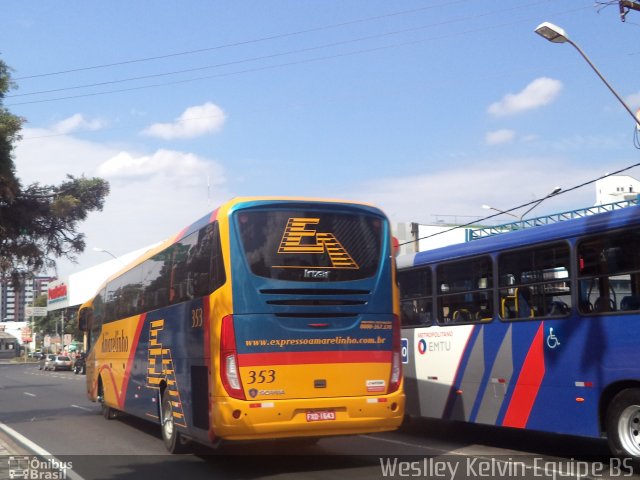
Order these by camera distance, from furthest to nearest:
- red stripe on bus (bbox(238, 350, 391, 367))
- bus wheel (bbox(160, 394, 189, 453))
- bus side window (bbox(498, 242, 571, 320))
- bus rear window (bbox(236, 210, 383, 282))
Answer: bus wheel (bbox(160, 394, 189, 453)) < bus side window (bbox(498, 242, 571, 320)) < bus rear window (bbox(236, 210, 383, 282)) < red stripe on bus (bbox(238, 350, 391, 367))

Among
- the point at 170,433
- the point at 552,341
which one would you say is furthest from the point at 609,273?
the point at 170,433

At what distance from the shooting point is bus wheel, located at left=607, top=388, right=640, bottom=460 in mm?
8594

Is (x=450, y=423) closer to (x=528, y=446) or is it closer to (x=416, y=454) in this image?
(x=528, y=446)

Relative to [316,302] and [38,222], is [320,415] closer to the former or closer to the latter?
[316,302]

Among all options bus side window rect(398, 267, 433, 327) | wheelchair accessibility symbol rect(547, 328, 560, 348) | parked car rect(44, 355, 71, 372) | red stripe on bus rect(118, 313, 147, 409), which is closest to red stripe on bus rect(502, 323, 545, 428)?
wheelchair accessibility symbol rect(547, 328, 560, 348)

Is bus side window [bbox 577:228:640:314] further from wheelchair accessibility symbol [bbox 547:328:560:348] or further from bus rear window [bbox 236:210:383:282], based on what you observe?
bus rear window [bbox 236:210:383:282]

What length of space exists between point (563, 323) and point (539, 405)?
1.20m

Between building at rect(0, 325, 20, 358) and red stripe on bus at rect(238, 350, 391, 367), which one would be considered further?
building at rect(0, 325, 20, 358)

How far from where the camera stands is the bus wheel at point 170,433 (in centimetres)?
1080

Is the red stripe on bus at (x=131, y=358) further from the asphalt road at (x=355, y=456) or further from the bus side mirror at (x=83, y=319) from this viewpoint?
the bus side mirror at (x=83, y=319)

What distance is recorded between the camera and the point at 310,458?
406 inches

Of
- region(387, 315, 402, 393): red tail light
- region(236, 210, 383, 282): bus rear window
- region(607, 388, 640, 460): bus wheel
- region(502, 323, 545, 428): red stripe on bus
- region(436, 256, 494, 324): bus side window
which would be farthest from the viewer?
region(436, 256, 494, 324): bus side window
